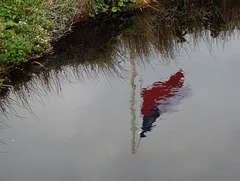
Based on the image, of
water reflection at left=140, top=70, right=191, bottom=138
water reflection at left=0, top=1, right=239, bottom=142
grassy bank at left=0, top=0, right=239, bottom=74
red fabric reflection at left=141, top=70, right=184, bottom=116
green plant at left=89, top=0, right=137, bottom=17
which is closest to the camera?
water reflection at left=140, top=70, right=191, bottom=138

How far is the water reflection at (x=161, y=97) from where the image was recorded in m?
5.55

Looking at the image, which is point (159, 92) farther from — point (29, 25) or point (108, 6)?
point (108, 6)

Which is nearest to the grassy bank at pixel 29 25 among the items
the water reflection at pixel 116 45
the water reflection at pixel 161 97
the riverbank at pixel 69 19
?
the riverbank at pixel 69 19

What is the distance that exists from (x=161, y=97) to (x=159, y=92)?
173 millimetres

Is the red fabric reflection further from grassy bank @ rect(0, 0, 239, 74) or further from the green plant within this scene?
the green plant

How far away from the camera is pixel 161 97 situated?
6152 millimetres

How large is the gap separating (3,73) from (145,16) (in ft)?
14.2

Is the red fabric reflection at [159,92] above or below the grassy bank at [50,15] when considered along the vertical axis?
below

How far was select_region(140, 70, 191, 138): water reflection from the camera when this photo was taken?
5.55 metres

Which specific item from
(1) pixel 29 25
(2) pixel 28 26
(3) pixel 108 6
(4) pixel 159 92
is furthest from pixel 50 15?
(4) pixel 159 92

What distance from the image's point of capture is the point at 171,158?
15.3 feet

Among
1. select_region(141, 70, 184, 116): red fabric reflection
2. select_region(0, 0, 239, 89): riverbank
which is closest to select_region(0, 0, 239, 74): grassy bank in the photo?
select_region(0, 0, 239, 89): riverbank

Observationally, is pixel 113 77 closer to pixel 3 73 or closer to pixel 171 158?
pixel 3 73

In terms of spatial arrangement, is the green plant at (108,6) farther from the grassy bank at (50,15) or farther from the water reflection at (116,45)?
the water reflection at (116,45)
